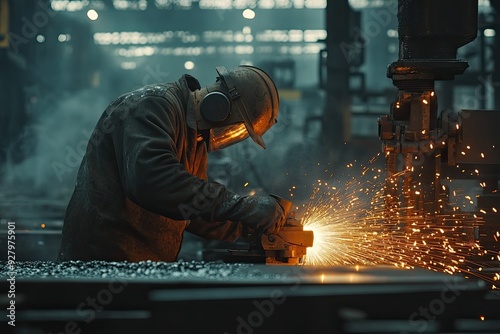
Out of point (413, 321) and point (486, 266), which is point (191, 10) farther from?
point (413, 321)

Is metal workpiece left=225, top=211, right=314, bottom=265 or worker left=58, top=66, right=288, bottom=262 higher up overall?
worker left=58, top=66, right=288, bottom=262

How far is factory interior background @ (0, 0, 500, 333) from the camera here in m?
5.61

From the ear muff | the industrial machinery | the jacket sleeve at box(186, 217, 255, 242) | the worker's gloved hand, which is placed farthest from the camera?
the industrial machinery

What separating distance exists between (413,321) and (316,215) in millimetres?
1948

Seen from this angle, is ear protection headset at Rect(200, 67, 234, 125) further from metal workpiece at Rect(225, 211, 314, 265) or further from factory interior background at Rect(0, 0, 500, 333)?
factory interior background at Rect(0, 0, 500, 333)

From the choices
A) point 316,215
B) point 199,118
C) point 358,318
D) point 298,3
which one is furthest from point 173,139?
point 298,3

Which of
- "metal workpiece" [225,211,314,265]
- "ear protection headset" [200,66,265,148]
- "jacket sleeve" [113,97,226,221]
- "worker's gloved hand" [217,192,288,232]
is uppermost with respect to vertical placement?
"ear protection headset" [200,66,265,148]

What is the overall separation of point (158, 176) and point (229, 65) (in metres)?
18.3

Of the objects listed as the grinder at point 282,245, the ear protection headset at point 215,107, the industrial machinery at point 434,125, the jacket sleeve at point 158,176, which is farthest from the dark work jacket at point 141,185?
the industrial machinery at point 434,125

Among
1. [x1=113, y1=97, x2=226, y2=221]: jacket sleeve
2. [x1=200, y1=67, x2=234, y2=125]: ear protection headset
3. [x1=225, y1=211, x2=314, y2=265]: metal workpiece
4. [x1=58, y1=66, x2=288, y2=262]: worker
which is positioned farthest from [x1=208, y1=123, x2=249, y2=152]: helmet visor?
[x1=225, y1=211, x2=314, y2=265]: metal workpiece

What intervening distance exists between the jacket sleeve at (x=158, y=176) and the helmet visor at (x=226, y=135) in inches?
13.8

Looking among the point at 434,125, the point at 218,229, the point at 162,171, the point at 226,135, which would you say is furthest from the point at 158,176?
the point at 434,125

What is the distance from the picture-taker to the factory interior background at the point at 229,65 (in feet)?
18.4

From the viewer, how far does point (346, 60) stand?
10.6 meters
